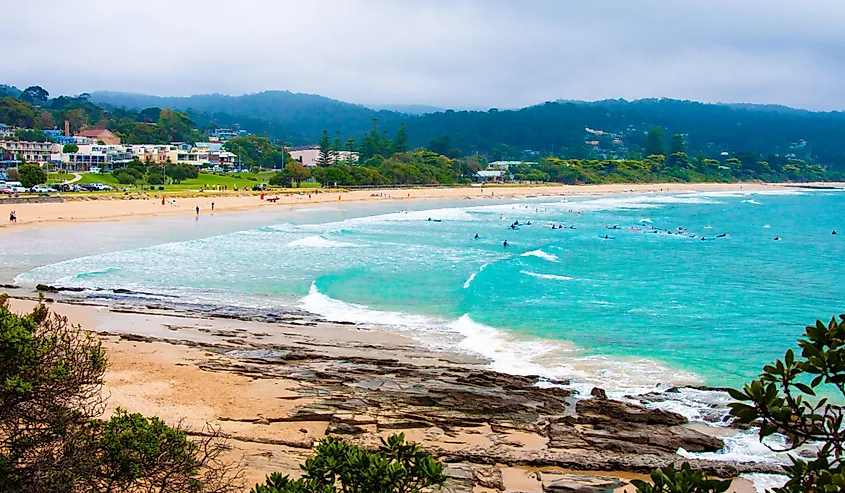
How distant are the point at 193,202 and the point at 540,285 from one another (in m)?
39.3

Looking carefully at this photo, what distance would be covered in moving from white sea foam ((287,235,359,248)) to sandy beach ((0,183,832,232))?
15.5 m

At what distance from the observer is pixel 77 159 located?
8706 cm

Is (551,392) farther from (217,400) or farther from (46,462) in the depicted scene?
(46,462)

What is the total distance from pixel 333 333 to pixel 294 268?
1215 cm

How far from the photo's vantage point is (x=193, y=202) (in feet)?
199

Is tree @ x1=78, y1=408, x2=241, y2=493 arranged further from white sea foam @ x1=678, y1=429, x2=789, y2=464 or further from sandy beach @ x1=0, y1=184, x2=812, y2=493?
white sea foam @ x1=678, y1=429, x2=789, y2=464

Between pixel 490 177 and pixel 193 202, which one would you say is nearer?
pixel 193 202

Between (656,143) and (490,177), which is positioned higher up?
(656,143)

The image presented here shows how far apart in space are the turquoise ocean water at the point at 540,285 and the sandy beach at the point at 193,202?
10.8 m

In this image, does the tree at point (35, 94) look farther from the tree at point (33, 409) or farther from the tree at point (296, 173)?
the tree at point (33, 409)

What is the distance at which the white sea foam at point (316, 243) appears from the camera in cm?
3912

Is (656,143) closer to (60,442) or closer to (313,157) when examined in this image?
(313,157)

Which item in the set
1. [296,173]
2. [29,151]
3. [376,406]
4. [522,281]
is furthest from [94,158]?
[376,406]

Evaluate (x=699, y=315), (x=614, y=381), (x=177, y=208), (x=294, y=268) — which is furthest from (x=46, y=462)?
(x=177, y=208)
